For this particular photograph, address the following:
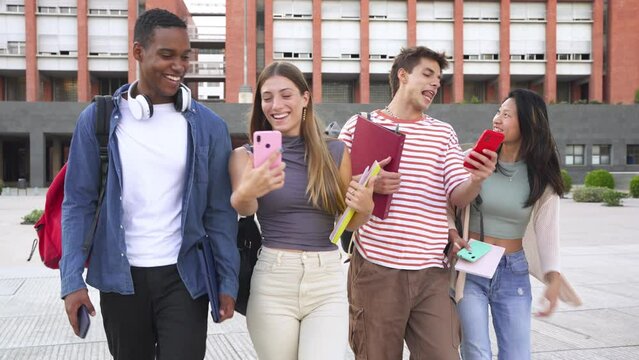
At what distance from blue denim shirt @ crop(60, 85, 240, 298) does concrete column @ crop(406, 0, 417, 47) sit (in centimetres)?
4163

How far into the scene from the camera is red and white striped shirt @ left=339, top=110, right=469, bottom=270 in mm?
3029

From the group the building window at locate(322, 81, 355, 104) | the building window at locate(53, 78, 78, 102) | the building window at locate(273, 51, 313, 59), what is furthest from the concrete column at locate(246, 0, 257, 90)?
the building window at locate(53, 78, 78, 102)

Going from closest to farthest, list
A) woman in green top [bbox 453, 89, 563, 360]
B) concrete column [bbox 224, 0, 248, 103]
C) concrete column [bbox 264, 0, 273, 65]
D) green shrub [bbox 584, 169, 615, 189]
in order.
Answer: woman in green top [bbox 453, 89, 563, 360] < green shrub [bbox 584, 169, 615, 189] < concrete column [bbox 224, 0, 248, 103] < concrete column [bbox 264, 0, 273, 65]

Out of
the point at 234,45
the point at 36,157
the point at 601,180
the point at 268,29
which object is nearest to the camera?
the point at 601,180

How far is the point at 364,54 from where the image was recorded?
42.6m

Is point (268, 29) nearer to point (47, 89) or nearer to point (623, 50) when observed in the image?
point (47, 89)

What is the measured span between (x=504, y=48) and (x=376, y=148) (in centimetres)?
4425

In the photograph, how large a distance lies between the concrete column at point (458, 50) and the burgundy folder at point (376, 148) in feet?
137

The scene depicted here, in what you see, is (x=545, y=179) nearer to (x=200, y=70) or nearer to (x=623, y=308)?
(x=623, y=308)

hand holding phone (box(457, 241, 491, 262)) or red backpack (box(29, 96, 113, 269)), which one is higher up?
red backpack (box(29, 96, 113, 269))

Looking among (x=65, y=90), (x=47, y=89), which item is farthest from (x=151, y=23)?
(x=65, y=90)

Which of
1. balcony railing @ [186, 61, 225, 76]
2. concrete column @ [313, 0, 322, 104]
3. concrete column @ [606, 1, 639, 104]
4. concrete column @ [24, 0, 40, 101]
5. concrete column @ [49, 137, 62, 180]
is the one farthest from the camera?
concrete column @ [606, 1, 639, 104]

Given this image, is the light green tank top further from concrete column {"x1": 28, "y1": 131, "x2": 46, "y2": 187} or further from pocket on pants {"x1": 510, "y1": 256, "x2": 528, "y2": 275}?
concrete column {"x1": 28, "y1": 131, "x2": 46, "y2": 187}

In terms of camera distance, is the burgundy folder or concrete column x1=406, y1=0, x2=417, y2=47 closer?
the burgundy folder
